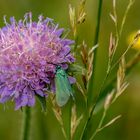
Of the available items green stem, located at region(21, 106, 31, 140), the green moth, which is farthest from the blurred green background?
the green moth

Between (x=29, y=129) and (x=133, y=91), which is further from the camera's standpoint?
(x=133, y=91)

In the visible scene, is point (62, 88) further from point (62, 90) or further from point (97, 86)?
point (97, 86)

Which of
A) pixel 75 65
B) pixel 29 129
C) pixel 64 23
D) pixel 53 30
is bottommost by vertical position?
pixel 29 129

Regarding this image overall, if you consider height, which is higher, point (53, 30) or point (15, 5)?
point (15, 5)

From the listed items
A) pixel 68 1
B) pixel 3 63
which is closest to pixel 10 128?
pixel 3 63

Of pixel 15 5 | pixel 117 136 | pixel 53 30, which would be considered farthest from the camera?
pixel 15 5

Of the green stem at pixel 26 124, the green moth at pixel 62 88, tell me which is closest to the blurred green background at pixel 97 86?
the green stem at pixel 26 124

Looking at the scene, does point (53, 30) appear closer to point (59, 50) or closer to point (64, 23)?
point (59, 50)

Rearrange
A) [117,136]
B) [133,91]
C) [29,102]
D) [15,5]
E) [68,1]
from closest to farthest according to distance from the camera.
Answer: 1. [29,102]
2. [117,136]
3. [133,91]
4. [15,5]
5. [68,1]
